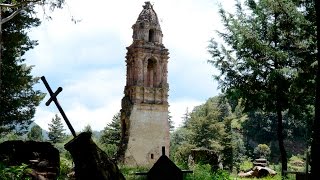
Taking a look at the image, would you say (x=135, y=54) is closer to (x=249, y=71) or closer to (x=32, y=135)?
(x=249, y=71)

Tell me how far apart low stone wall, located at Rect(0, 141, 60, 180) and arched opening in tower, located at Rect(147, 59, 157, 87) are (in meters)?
21.3

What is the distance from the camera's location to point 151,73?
31531 millimetres

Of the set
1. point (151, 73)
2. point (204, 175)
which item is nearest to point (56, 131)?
point (151, 73)

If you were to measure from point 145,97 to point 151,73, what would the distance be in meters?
2.49

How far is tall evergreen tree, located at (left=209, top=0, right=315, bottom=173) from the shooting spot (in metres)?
16.9

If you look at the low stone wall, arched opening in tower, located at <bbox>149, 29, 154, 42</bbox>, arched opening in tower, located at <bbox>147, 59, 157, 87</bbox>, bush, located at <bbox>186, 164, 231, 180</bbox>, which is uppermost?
arched opening in tower, located at <bbox>149, 29, 154, 42</bbox>

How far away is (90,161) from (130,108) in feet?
75.8

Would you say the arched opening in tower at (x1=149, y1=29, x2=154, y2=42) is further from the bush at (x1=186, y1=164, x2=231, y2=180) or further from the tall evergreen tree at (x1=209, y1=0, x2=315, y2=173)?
the bush at (x1=186, y1=164, x2=231, y2=180)

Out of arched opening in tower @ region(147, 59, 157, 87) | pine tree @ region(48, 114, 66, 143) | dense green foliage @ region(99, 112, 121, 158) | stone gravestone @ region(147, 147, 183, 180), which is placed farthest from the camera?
pine tree @ region(48, 114, 66, 143)

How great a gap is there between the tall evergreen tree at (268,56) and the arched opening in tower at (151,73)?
12.8m

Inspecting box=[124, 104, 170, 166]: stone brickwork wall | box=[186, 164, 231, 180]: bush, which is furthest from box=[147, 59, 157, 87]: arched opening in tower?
box=[186, 164, 231, 180]: bush

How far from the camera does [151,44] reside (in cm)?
3073

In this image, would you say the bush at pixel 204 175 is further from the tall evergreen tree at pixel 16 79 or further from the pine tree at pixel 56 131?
the pine tree at pixel 56 131

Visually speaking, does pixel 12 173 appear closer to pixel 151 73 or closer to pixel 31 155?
pixel 31 155
